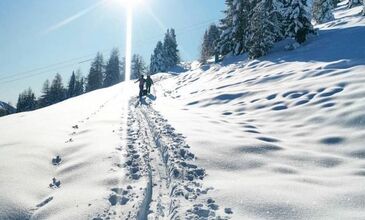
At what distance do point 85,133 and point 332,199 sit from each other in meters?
8.29

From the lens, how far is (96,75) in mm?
82188

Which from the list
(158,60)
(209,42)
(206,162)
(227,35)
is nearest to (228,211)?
(206,162)

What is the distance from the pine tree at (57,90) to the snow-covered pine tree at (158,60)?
71.2 feet

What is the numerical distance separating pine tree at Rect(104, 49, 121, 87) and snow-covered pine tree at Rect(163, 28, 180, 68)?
12723mm

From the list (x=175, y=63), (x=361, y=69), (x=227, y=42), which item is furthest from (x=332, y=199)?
(x=175, y=63)

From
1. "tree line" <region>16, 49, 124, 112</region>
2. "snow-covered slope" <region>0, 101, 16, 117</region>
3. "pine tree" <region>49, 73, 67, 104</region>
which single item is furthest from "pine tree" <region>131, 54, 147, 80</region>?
"snow-covered slope" <region>0, 101, 16, 117</region>

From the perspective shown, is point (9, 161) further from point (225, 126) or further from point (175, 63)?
point (175, 63)

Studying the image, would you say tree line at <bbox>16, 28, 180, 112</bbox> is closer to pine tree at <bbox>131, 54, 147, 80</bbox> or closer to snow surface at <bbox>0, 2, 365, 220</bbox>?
pine tree at <bbox>131, 54, 147, 80</bbox>

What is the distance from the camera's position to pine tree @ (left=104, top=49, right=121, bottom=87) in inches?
3332

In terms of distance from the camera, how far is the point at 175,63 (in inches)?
3290

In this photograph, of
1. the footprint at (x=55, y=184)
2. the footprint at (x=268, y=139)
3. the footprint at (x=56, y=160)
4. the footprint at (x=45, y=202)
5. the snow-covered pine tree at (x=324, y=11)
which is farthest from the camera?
the snow-covered pine tree at (x=324, y=11)

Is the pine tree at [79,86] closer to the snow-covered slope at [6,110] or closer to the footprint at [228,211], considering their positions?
the snow-covered slope at [6,110]

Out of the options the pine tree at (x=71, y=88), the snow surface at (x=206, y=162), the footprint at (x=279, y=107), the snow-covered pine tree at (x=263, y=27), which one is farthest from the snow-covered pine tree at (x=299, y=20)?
the pine tree at (x=71, y=88)

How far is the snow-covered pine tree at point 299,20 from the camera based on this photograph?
28453 mm
